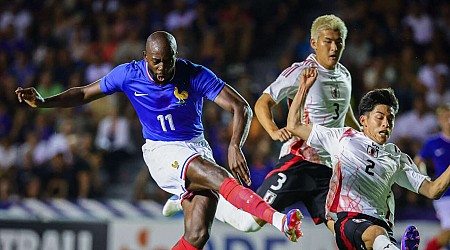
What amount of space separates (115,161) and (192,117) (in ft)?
21.3

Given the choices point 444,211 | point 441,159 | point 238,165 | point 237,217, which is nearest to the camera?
point 238,165

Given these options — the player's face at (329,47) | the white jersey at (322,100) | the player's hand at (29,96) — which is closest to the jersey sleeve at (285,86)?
the white jersey at (322,100)

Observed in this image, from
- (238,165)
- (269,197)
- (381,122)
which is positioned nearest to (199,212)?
(238,165)

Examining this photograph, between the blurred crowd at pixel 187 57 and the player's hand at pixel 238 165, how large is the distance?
471cm

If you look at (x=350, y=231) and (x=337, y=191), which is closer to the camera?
(x=350, y=231)

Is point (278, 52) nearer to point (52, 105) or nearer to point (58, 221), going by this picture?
point (58, 221)

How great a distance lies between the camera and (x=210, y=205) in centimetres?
643

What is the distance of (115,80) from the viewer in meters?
6.55

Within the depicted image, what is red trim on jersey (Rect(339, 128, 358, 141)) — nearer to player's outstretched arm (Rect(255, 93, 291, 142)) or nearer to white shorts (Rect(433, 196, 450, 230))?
player's outstretched arm (Rect(255, 93, 291, 142))

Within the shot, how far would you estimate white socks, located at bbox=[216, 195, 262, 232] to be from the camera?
7094 millimetres

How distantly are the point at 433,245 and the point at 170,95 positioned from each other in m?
4.29

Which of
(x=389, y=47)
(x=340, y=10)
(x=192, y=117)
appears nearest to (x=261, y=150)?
(x=389, y=47)

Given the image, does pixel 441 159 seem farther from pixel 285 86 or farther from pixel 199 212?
pixel 199 212

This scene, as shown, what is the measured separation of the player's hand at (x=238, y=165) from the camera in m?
5.87
